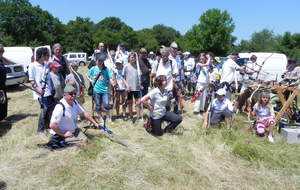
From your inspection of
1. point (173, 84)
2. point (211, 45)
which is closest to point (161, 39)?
point (211, 45)

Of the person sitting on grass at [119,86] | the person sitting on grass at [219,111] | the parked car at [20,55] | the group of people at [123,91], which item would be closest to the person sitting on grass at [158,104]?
the group of people at [123,91]

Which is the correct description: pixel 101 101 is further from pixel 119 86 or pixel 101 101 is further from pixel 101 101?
pixel 119 86

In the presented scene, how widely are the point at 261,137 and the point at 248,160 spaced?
4.61ft

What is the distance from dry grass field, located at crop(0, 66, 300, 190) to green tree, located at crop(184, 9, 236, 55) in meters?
56.8

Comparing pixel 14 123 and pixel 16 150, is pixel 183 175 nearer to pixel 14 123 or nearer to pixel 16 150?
pixel 16 150

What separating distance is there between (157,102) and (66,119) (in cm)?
181

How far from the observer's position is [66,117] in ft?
15.0

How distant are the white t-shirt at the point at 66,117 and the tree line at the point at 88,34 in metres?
38.4

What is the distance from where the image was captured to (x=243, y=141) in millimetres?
5242

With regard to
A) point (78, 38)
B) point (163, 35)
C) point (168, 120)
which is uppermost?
point (163, 35)

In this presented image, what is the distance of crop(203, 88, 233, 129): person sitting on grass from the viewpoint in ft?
19.5

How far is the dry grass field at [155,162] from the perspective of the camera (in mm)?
3730

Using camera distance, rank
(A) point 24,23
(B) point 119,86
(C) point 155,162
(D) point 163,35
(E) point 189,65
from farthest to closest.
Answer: (D) point 163,35 < (A) point 24,23 < (E) point 189,65 < (B) point 119,86 < (C) point 155,162

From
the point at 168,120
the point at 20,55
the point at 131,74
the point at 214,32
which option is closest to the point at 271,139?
the point at 168,120
